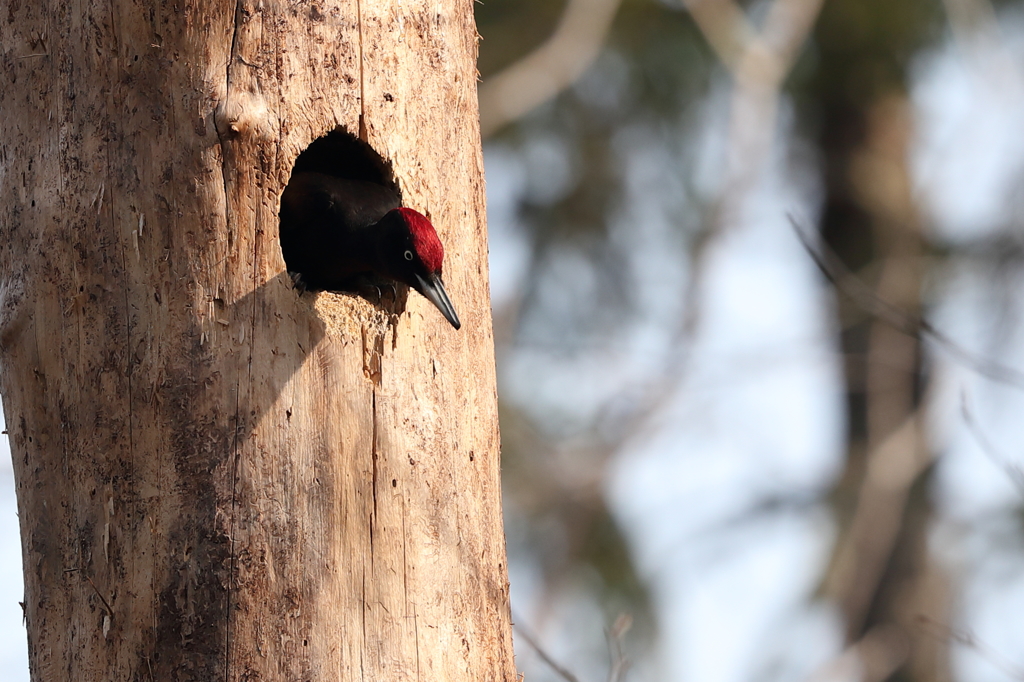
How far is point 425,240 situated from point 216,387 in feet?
1.75

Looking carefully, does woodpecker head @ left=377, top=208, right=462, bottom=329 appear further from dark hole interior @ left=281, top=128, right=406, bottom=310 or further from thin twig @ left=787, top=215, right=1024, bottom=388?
thin twig @ left=787, top=215, right=1024, bottom=388

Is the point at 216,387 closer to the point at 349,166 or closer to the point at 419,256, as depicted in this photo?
the point at 419,256

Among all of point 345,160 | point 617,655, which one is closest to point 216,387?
point 345,160

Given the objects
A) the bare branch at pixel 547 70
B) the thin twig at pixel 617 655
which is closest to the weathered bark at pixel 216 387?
the thin twig at pixel 617 655

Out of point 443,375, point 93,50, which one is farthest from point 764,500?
point 93,50

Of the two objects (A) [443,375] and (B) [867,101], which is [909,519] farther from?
(A) [443,375]

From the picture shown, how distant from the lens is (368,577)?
2.18 metres

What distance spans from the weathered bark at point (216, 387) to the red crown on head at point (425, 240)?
127mm

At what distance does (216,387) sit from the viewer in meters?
2.19

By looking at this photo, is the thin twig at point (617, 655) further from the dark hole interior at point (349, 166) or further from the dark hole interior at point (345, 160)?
the dark hole interior at point (345, 160)

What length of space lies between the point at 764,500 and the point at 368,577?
6040mm

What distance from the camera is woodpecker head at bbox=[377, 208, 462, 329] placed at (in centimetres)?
238

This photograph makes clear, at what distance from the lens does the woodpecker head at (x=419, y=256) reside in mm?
2385

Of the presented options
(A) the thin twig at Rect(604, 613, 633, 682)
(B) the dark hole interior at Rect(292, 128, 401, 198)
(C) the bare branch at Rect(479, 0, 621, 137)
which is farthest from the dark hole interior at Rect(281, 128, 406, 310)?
(C) the bare branch at Rect(479, 0, 621, 137)
